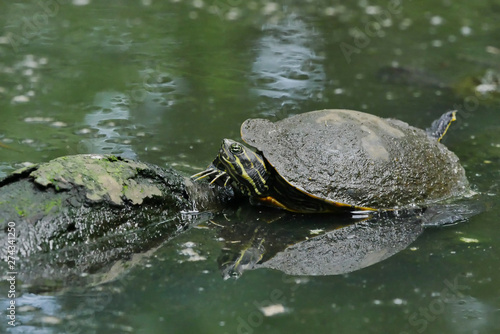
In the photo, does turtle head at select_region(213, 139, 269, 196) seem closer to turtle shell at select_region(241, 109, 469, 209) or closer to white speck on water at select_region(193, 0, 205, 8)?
turtle shell at select_region(241, 109, 469, 209)

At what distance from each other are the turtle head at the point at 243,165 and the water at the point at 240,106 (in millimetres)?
486

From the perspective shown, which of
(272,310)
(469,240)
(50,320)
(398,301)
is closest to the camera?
(50,320)

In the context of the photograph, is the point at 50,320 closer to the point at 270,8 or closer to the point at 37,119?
the point at 37,119

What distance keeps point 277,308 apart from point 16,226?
166 cm

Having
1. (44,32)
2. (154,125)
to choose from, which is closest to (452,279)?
(154,125)

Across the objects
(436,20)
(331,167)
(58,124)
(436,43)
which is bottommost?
(58,124)

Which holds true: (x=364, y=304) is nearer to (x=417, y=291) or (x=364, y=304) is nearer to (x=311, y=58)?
(x=417, y=291)

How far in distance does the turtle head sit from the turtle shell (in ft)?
0.34

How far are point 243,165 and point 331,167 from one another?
65 centimetres

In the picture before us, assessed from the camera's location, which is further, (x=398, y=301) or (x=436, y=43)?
(x=436, y=43)

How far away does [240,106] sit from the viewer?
6.90m

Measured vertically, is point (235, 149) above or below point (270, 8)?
above

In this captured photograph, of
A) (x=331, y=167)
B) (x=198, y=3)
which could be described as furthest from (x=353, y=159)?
(x=198, y=3)

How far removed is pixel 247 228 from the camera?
179 inches
